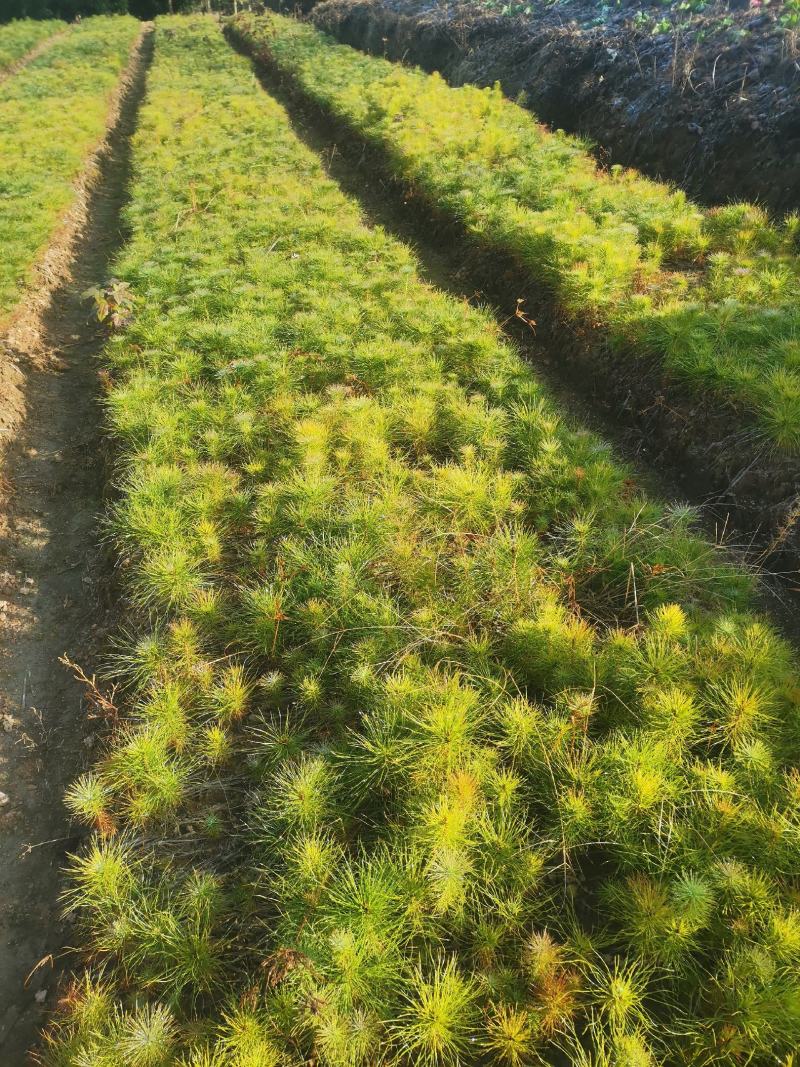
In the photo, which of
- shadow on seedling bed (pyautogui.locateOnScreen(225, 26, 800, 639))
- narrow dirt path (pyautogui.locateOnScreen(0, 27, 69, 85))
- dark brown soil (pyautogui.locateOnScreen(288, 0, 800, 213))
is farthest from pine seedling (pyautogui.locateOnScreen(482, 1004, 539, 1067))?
narrow dirt path (pyautogui.locateOnScreen(0, 27, 69, 85))

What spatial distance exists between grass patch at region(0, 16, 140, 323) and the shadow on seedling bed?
6430mm

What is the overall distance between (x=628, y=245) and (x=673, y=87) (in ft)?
17.6

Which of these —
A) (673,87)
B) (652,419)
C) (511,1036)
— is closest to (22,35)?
(673,87)

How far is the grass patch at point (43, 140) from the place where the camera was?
31.4ft

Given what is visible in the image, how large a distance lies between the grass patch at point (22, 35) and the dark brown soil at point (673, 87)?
899 inches

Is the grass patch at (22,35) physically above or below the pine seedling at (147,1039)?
above

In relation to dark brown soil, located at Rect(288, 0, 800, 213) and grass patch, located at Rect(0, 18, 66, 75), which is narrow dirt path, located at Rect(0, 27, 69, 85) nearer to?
grass patch, located at Rect(0, 18, 66, 75)

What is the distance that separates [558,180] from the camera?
31.4ft

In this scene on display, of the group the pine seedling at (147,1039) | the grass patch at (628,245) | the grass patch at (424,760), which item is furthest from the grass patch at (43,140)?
the pine seedling at (147,1039)

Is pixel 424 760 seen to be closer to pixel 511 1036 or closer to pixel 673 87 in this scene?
pixel 511 1036

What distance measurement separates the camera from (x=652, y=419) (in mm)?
5996

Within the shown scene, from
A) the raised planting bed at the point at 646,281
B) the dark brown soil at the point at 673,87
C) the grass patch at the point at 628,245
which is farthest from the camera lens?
the dark brown soil at the point at 673,87

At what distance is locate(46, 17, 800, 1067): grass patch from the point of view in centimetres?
258

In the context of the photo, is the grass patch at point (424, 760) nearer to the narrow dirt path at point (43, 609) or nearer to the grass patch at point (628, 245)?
the narrow dirt path at point (43, 609)
